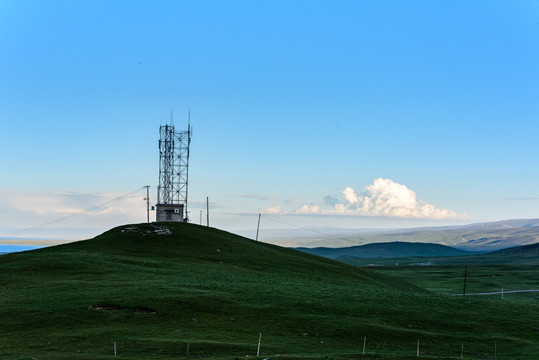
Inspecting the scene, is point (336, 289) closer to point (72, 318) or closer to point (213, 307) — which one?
point (213, 307)

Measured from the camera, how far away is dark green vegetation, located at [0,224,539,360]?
47.7 m

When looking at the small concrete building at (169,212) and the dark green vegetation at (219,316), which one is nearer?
the dark green vegetation at (219,316)

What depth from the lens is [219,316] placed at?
59.9 metres

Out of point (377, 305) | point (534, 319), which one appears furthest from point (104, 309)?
point (534, 319)

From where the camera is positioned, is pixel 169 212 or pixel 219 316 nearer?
pixel 219 316

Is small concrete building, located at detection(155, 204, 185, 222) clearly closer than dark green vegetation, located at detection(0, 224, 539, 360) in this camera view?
No

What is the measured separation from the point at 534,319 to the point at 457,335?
17.2 metres

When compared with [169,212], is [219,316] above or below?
below

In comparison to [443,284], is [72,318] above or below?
above

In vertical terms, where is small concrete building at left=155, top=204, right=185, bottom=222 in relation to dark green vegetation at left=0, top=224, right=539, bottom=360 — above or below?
above

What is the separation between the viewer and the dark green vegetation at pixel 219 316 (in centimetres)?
4766

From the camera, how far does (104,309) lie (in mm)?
58781


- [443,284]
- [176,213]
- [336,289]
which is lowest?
[443,284]

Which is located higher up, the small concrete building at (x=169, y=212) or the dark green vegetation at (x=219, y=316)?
the small concrete building at (x=169, y=212)
